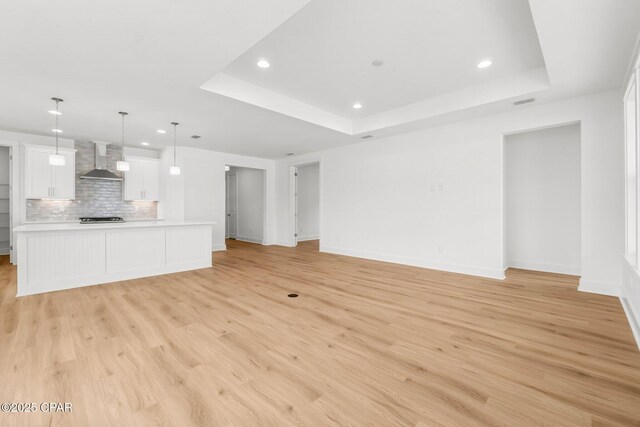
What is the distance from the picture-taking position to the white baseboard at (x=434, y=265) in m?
4.70

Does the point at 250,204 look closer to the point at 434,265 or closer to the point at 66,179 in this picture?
the point at 66,179

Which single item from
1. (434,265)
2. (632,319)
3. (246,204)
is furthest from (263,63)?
(246,204)

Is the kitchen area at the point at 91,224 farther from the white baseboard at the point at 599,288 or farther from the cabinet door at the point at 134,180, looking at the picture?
the white baseboard at the point at 599,288

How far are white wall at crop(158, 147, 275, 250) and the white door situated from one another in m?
2.52

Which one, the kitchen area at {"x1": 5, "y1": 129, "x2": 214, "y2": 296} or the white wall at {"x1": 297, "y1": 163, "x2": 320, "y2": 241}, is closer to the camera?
the kitchen area at {"x1": 5, "y1": 129, "x2": 214, "y2": 296}

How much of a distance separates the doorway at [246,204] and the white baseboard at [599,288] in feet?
24.8

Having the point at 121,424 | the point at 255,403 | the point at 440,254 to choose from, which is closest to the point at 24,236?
the point at 121,424

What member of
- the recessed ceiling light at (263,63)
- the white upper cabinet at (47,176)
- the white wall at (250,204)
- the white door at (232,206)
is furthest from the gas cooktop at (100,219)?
the recessed ceiling light at (263,63)

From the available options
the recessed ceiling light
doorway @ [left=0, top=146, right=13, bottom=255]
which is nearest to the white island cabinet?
the recessed ceiling light

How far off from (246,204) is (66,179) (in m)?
4.88

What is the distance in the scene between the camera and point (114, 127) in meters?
5.38

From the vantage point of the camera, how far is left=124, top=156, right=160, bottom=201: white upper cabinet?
22.9 ft

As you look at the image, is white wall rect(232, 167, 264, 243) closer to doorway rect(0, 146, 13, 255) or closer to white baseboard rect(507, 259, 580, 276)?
doorway rect(0, 146, 13, 255)

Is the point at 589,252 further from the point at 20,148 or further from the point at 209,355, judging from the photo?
the point at 20,148
